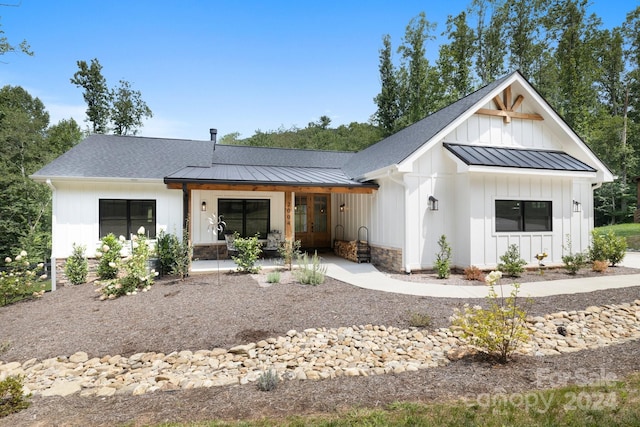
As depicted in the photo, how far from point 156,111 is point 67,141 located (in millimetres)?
7743

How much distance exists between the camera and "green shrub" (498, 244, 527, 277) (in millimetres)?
8670

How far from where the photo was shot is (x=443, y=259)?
9328 mm

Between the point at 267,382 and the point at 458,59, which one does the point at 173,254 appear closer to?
the point at 267,382

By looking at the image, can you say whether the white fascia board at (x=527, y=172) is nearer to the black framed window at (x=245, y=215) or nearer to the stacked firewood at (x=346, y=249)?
the stacked firewood at (x=346, y=249)

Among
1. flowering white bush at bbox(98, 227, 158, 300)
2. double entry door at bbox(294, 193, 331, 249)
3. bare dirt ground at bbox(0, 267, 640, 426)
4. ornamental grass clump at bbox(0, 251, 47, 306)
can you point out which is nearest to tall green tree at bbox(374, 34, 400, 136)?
double entry door at bbox(294, 193, 331, 249)

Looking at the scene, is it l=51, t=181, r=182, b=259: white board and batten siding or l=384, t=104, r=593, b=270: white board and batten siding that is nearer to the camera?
l=384, t=104, r=593, b=270: white board and batten siding

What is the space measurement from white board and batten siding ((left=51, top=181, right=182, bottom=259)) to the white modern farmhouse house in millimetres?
30

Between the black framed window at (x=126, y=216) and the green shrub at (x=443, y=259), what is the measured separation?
8948 mm

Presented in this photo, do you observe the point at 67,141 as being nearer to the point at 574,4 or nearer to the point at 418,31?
the point at 418,31

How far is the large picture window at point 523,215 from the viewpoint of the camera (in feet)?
30.9

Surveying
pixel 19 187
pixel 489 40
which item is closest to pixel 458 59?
pixel 489 40

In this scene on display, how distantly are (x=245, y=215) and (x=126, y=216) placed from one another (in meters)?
3.79

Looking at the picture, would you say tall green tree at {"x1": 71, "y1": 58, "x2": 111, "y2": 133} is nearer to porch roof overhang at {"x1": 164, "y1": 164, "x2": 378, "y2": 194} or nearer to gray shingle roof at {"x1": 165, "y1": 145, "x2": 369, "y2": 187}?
gray shingle roof at {"x1": 165, "y1": 145, "x2": 369, "y2": 187}

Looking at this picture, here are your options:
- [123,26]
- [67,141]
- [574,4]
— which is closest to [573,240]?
[123,26]
